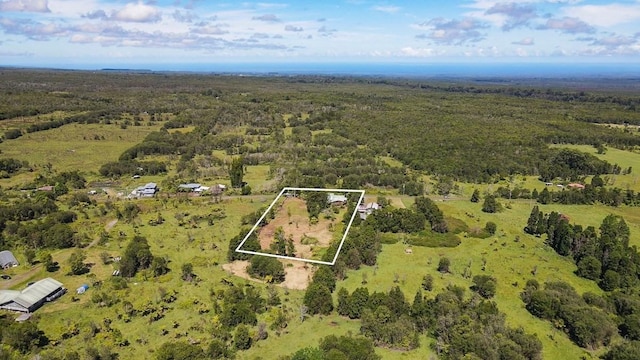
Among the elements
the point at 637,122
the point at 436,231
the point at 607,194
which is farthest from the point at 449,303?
the point at 637,122

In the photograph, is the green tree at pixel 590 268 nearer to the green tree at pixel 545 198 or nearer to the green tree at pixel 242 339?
the green tree at pixel 545 198

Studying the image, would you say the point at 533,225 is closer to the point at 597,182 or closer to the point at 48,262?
the point at 597,182

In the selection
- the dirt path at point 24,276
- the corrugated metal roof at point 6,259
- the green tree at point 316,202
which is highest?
the green tree at point 316,202

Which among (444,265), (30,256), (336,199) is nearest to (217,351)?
(444,265)

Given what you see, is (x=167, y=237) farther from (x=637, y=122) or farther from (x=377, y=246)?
(x=637, y=122)

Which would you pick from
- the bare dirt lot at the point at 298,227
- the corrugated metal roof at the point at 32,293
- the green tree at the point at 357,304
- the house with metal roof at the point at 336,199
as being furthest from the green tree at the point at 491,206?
the corrugated metal roof at the point at 32,293

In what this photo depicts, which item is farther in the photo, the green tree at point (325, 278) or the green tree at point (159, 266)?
the green tree at point (159, 266)
